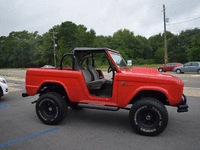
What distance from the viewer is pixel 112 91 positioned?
382 cm

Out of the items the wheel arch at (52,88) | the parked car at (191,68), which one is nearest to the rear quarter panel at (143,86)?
the wheel arch at (52,88)

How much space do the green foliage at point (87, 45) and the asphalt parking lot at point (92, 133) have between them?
40905 mm

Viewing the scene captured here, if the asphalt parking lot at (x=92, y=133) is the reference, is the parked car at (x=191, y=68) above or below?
above

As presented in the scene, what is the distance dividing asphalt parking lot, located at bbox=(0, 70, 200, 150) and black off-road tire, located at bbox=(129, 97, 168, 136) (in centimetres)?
16

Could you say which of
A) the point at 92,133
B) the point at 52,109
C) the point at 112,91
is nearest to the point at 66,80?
the point at 52,109

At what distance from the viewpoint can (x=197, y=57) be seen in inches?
1960

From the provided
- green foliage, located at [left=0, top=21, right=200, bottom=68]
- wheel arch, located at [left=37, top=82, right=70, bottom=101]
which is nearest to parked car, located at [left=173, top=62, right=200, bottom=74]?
wheel arch, located at [left=37, top=82, right=70, bottom=101]

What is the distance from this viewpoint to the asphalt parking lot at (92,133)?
3.13 metres

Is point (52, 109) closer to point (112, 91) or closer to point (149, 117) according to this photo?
point (112, 91)

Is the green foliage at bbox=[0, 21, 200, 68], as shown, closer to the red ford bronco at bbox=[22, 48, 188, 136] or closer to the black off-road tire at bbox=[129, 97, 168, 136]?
the red ford bronco at bbox=[22, 48, 188, 136]

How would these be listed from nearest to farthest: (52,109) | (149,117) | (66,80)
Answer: (149,117)
(66,80)
(52,109)

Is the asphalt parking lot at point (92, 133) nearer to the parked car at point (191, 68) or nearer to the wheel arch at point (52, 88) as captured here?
the wheel arch at point (52, 88)

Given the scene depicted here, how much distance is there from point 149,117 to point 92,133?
1.31m

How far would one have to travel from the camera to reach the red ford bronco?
346cm
